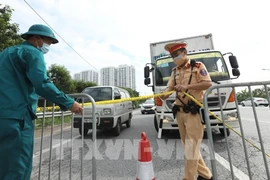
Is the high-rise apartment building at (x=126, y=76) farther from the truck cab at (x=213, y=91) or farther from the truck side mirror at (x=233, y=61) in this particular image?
the truck side mirror at (x=233, y=61)

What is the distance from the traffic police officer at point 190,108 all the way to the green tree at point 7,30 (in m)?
7.79

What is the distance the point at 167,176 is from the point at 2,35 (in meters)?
8.49

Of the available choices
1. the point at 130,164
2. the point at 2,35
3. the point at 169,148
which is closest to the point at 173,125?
the point at 169,148

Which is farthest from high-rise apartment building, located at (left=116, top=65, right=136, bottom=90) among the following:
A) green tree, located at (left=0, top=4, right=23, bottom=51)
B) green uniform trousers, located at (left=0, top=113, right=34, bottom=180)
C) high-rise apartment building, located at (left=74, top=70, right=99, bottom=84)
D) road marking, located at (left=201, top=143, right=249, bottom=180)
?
green uniform trousers, located at (left=0, top=113, right=34, bottom=180)

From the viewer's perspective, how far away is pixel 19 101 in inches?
64.0

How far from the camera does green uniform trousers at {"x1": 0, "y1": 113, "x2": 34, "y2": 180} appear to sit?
61.2 inches

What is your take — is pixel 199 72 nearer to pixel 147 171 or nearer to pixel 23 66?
pixel 147 171

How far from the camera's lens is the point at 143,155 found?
74.7 inches

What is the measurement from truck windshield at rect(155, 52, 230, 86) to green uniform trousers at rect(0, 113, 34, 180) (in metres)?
4.15

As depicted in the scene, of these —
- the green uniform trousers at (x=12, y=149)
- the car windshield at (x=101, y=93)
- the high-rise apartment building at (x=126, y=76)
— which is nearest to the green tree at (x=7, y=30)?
the car windshield at (x=101, y=93)

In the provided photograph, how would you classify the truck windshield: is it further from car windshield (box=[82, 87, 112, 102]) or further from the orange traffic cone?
the orange traffic cone

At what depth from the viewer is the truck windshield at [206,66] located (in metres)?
4.94

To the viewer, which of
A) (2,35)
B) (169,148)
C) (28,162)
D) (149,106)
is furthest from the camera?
(149,106)

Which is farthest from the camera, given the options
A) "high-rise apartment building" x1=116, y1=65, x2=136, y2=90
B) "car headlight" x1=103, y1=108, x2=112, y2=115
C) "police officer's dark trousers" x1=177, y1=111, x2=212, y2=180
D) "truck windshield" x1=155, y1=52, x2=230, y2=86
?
"high-rise apartment building" x1=116, y1=65, x2=136, y2=90
